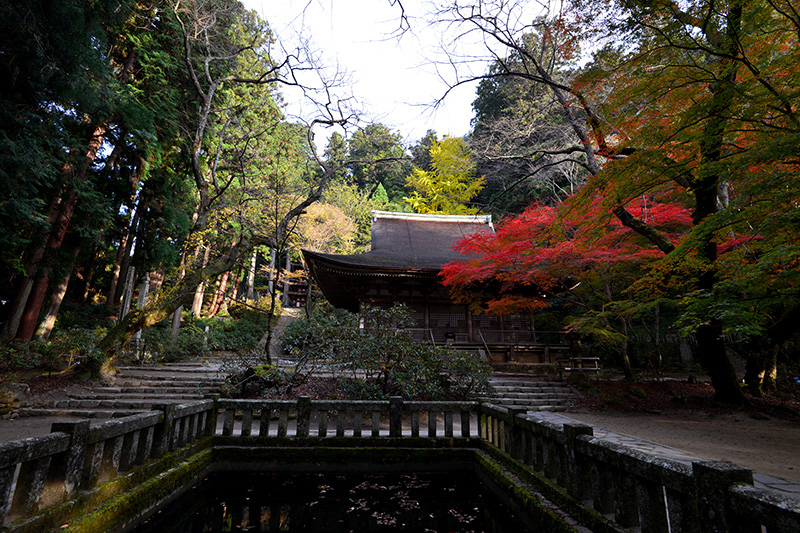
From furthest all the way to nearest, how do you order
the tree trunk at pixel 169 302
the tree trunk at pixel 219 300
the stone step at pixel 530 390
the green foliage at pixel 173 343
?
1. the tree trunk at pixel 219 300
2. the green foliage at pixel 173 343
3. the stone step at pixel 530 390
4. the tree trunk at pixel 169 302

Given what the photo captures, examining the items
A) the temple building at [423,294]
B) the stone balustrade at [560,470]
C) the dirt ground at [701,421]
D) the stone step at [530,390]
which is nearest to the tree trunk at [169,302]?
the temple building at [423,294]

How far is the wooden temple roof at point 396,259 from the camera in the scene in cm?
1323

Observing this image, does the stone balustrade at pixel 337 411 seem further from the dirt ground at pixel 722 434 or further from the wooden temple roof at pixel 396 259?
the wooden temple roof at pixel 396 259

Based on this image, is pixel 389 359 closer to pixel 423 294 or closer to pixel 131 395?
pixel 131 395

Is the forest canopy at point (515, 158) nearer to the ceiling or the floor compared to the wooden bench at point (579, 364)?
nearer to the ceiling

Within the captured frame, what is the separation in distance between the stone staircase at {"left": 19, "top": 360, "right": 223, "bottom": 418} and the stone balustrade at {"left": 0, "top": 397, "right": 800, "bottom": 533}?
445cm

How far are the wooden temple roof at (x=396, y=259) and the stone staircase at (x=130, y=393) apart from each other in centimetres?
504

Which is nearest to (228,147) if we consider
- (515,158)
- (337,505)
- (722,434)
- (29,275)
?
(29,275)

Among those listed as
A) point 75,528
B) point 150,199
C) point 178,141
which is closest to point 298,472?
point 75,528

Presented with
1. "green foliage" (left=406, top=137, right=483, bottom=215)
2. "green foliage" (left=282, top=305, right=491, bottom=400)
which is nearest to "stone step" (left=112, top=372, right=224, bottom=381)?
"green foliage" (left=282, top=305, right=491, bottom=400)

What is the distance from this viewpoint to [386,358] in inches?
322

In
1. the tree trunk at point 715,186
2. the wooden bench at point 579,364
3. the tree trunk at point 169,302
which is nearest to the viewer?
the tree trunk at point 715,186

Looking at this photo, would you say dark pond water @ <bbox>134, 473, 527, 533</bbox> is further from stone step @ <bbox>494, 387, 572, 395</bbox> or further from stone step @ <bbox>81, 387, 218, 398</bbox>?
stone step @ <bbox>494, 387, 572, 395</bbox>

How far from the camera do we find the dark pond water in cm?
339
